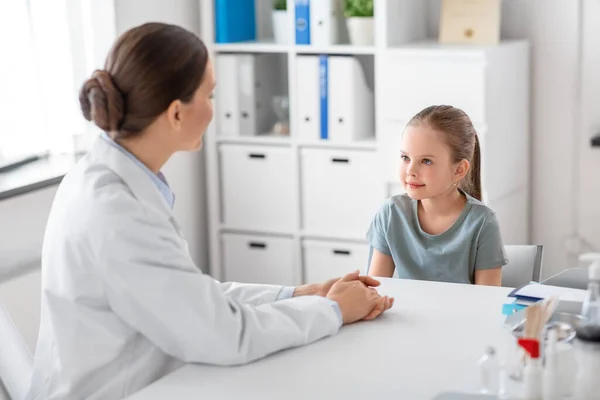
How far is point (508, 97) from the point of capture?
3910 mm

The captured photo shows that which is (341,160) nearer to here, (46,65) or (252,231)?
(252,231)

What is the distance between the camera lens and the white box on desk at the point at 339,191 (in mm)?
4043

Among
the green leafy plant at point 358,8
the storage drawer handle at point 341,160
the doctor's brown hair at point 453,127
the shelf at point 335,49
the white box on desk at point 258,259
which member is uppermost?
the green leafy plant at point 358,8

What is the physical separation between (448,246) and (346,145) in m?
1.57

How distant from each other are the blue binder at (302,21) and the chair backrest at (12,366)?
2360 mm

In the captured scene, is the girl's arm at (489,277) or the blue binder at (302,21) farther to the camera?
the blue binder at (302,21)

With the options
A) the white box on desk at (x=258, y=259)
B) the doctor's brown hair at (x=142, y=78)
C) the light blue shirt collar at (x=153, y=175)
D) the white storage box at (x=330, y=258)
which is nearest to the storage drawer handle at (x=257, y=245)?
the white box on desk at (x=258, y=259)

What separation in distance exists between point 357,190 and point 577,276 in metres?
1.92

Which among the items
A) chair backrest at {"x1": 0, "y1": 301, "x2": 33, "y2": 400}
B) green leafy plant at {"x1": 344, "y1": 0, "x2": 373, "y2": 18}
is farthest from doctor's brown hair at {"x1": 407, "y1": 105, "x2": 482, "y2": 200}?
green leafy plant at {"x1": 344, "y1": 0, "x2": 373, "y2": 18}

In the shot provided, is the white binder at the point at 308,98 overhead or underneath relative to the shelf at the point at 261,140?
overhead

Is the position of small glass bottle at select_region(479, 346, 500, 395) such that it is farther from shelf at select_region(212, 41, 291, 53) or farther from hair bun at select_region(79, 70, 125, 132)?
shelf at select_region(212, 41, 291, 53)

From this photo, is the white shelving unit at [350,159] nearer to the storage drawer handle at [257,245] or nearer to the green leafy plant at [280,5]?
the storage drawer handle at [257,245]

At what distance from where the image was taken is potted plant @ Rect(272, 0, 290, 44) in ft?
13.7

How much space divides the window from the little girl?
5.31ft
